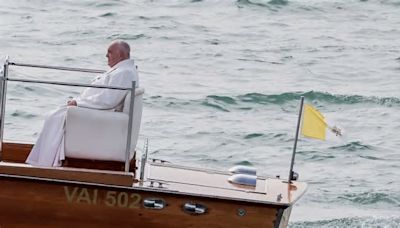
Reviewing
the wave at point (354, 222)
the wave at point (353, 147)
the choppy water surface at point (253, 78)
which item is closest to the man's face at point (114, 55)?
the choppy water surface at point (253, 78)

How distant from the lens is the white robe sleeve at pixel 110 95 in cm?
1121

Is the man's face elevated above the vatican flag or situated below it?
above

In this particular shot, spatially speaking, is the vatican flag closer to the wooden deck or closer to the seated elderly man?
the wooden deck

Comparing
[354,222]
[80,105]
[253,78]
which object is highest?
[80,105]

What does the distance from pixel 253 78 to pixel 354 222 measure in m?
7.49

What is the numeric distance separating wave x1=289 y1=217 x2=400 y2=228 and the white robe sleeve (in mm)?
4712

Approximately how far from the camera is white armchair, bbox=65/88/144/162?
11.2m

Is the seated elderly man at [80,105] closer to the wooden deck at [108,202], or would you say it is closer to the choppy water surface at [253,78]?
the wooden deck at [108,202]

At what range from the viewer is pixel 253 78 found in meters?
23.1

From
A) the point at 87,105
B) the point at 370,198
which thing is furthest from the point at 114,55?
the point at 370,198

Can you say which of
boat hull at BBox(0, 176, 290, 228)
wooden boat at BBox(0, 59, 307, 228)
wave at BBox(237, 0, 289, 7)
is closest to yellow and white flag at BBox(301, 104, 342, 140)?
wooden boat at BBox(0, 59, 307, 228)

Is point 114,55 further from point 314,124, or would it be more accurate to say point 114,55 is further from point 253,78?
point 253,78

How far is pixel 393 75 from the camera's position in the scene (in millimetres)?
24438

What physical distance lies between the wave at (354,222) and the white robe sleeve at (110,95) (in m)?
4.71
